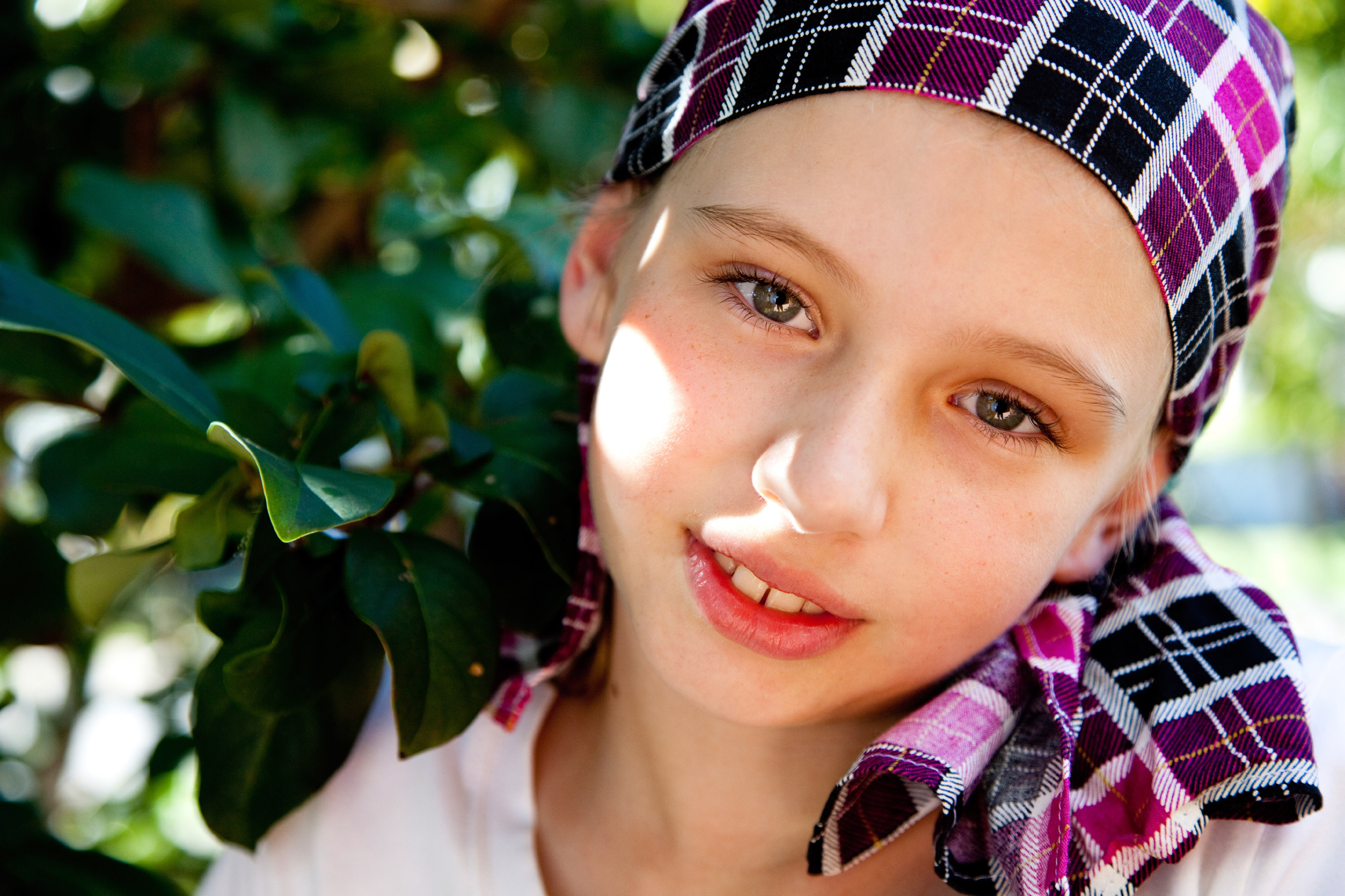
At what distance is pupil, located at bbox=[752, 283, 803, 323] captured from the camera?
708 millimetres

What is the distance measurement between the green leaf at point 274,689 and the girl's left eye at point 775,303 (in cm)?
36

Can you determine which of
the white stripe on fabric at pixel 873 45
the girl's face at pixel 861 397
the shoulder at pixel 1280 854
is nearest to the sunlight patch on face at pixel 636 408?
the girl's face at pixel 861 397

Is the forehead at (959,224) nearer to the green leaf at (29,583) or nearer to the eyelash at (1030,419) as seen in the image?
the eyelash at (1030,419)

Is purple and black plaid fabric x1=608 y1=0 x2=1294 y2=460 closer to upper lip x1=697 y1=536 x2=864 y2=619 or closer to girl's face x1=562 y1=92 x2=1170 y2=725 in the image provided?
girl's face x1=562 y1=92 x2=1170 y2=725

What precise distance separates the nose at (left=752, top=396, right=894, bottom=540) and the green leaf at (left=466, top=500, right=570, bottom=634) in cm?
28

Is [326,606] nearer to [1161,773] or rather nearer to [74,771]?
[1161,773]

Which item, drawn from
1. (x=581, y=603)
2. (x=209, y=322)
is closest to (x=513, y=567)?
(x=581, y=603)

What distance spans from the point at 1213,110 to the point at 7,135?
1.18m

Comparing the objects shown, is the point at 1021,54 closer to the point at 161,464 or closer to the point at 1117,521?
the point at 1117,521

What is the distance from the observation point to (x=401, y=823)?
3.03ft

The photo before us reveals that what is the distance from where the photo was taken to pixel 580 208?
39.4 inches

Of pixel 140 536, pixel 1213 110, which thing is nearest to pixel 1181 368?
pixel 1213 110

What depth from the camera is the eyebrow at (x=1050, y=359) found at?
2.03ft

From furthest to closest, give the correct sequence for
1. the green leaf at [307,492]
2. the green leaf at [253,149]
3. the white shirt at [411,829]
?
the green leaf at [253,149] → the white shirt at [411,829] → the green leaf at [307,492]
